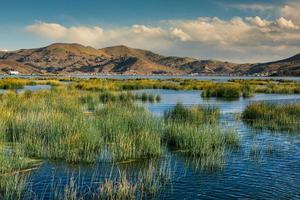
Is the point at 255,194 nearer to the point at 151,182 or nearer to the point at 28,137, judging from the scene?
the point at 151,182

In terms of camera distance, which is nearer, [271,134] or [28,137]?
[28,137]

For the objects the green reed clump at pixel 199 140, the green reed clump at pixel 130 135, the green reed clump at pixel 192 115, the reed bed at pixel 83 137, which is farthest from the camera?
the green reed clump at pixel 192 115

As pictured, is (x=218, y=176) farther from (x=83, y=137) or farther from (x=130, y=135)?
(x=83, y=137)

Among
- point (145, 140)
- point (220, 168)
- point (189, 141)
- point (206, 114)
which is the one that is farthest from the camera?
point (206, 114)

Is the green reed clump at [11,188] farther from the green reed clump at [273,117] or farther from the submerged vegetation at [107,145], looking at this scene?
the green reed clump at [273,117]

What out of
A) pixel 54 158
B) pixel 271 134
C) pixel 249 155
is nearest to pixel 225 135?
pixel 249 155

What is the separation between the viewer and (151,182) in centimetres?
1173

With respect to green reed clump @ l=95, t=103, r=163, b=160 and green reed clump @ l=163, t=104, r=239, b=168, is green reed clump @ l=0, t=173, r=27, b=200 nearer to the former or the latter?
green reed clump @ l=95, t=103, r=163, b=160

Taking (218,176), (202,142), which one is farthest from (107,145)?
(218,176)

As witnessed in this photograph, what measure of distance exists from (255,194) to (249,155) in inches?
183

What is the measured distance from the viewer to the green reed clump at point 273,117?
23156mm

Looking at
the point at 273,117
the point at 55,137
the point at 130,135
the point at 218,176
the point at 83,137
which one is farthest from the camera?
the point at 273,117

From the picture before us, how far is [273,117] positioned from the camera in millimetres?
25844

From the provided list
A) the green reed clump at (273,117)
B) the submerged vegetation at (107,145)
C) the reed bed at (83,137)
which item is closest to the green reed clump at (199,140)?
the submerged vegetation at (107,145)
